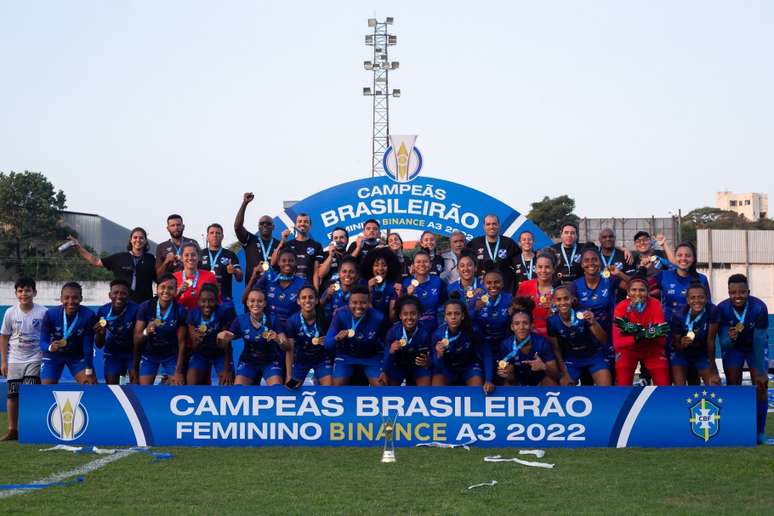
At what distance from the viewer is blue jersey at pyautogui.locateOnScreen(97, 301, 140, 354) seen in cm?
935

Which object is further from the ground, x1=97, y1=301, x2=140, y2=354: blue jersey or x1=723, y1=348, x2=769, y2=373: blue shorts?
x1=97, y1=301, x2=140, y2=354: blue jersey

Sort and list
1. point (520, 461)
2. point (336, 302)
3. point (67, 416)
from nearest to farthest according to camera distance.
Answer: point (520, 461) → point (67, 416) → point (336, 302)

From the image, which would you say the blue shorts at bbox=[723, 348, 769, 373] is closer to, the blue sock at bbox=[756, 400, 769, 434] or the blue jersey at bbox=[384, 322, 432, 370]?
the blue sock at bbox=[756, 400, 769, 434]

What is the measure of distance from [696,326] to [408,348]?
2.72 metres

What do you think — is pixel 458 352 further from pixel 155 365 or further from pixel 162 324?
pixel 155 365

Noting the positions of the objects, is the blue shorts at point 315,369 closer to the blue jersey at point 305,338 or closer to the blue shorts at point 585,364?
the blue jersey at point 305,338

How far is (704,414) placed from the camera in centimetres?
821

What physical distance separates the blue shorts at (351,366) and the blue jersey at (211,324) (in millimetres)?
1175

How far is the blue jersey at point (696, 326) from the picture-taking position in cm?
890

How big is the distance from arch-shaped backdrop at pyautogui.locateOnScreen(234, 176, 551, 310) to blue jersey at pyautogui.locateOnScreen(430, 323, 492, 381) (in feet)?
18.3

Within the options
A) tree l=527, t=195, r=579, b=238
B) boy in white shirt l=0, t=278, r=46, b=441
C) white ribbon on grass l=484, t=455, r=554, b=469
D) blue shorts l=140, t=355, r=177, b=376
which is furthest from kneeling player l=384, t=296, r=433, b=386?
tree l=527, t=195, r=579, b=238

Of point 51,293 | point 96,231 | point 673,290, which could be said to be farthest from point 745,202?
point 673,290

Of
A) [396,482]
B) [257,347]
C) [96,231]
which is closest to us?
[396,482]

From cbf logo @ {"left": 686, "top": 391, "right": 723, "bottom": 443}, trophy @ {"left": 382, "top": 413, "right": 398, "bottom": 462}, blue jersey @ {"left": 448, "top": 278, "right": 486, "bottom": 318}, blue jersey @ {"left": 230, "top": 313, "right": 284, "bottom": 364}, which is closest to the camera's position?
trophy @ {"left": 382, "top": 413, "right": 398, "bottom": 462}
